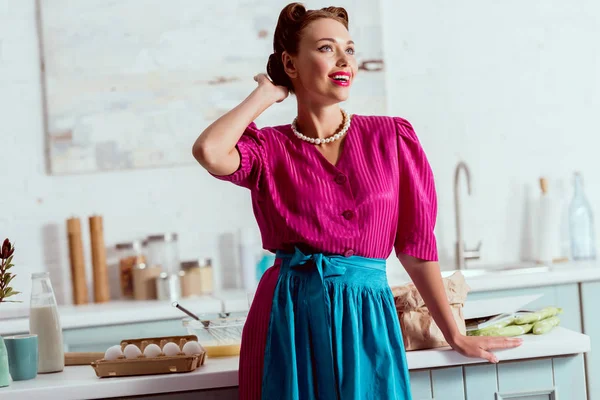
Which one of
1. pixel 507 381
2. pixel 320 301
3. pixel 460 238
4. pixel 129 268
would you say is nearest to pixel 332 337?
pixel 320 301

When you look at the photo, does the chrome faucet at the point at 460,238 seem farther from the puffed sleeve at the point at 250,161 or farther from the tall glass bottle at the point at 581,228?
the puffed sleeve at the point at 250,161

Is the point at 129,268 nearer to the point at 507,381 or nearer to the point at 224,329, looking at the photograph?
the point at 224,329

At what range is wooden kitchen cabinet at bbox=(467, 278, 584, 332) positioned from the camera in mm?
2705

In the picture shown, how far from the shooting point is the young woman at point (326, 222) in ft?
4.37

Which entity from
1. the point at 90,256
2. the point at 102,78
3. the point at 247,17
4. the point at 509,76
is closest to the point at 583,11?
the point at 509,76

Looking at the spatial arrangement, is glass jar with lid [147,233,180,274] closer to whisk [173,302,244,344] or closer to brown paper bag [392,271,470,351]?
whisk [173,302,244,344]

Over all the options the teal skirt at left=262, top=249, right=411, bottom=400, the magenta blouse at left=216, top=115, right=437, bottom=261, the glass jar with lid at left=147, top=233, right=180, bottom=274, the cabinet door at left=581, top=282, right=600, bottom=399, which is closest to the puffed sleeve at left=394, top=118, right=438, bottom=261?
the magenta blouse at left=216, top=115, right=437, bottom=261

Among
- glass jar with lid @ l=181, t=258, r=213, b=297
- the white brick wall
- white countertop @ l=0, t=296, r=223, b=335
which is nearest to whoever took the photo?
white countertop @ l=0, t=296, r=223, b=335

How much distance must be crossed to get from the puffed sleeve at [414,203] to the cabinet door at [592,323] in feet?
4.98

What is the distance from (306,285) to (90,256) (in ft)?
6.15

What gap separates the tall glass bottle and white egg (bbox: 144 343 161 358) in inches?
82.8

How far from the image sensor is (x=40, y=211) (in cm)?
305

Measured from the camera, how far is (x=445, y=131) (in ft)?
10.5

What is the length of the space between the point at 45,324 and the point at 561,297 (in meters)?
1.81
